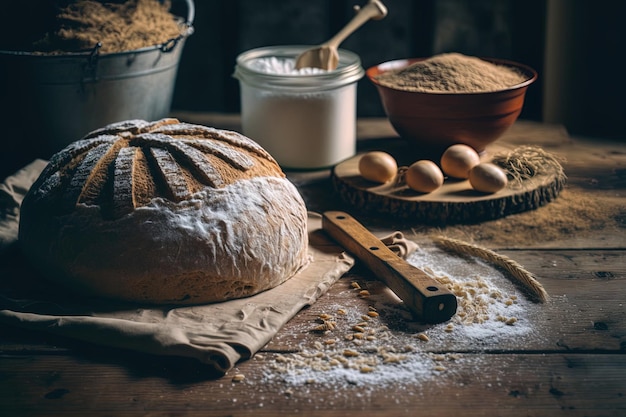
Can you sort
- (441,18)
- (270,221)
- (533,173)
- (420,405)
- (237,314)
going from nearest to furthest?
(420,405)
(237,314)
(270,221)
(533,173)
(441,18)

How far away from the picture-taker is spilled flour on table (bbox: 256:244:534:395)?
56.2 inches

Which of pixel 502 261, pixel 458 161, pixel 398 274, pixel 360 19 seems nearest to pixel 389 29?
pixel 360 19

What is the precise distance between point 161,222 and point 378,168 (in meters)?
0.85

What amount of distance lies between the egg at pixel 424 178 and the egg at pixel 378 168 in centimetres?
9

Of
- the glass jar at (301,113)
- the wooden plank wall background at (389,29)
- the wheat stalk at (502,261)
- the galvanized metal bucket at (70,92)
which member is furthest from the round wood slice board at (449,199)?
→ the wooden plank wall background at (389,29)

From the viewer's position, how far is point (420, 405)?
1331 millimetres

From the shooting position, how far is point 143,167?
66.7 inches

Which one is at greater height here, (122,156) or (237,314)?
(122,156)

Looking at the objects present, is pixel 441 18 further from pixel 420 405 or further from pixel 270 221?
pixel 420 405

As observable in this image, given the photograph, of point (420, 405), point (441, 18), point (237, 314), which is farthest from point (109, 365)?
point (441, 18)

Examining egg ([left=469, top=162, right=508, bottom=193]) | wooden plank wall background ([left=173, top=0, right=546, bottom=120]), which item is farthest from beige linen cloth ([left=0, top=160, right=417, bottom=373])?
wooden plank wall background ([left=173, top=0, right=546, bottom=120])

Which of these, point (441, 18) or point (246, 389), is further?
point (441, 18)

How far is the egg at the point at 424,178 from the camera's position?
7.10ft

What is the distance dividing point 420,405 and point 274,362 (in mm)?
305
